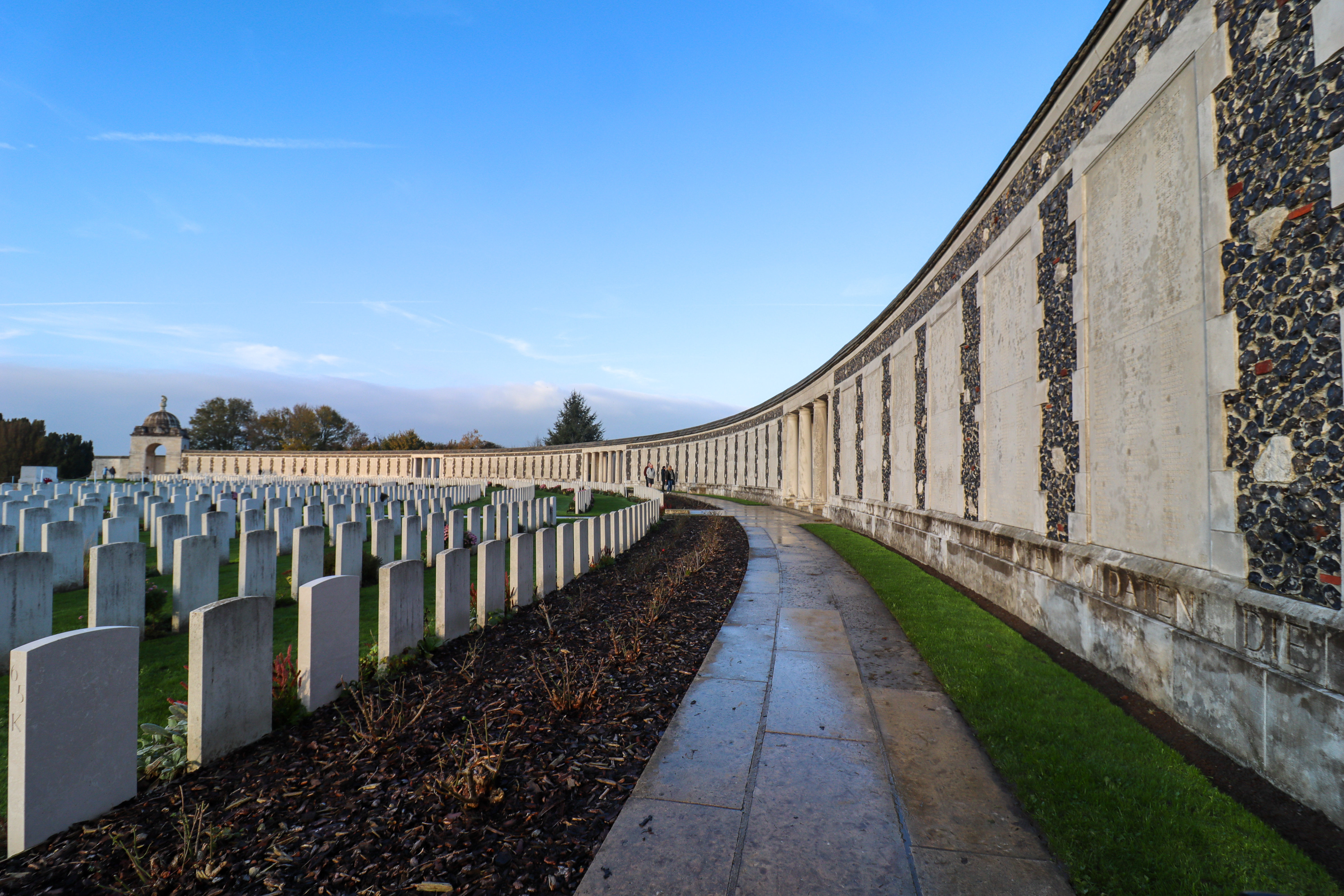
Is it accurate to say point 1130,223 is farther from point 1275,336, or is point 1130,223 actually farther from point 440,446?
point 440,446

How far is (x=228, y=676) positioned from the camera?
3.28 meters

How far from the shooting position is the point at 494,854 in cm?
249

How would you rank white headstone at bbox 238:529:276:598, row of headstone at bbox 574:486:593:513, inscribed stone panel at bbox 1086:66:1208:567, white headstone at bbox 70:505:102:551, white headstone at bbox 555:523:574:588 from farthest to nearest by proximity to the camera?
row of headstone at bbox 574:486:593:513 < white headstone at bbox 70:505:102:551 < white headstone at bbox 555:523:574:588 < white headstone at bbox 238:529:276:598 < inscribed stone panel at bbox 1086:66:1208:567

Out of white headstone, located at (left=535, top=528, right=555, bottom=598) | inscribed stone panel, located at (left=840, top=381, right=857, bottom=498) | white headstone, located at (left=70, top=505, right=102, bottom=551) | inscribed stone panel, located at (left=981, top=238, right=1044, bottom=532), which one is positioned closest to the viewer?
inscribed stone panel, located at (left=981, top=238, right=1044, bottom=532)

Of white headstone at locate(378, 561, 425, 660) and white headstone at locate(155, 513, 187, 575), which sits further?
white headstone at locate(155, 513, 187, 575)

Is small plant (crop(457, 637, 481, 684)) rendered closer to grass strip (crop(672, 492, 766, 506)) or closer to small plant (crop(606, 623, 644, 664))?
small plant (crop(606, 623, 644, 664))

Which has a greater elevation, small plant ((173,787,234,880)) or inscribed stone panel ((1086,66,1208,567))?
inscribed stone panel ((1086,66,1208,567))

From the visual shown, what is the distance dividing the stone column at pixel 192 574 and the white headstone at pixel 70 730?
10.1ft

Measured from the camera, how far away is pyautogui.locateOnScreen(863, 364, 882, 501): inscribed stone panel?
15188mm

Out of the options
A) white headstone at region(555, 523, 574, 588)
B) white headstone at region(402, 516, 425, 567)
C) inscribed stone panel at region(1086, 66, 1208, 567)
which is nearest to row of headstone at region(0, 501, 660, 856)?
white headstone at region(555, 523, 574, 588)

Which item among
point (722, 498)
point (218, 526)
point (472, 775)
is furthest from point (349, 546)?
point (722, 498)

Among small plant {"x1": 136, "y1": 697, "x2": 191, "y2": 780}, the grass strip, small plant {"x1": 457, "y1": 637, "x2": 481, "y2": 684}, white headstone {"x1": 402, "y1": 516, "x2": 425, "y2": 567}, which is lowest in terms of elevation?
the grass strip

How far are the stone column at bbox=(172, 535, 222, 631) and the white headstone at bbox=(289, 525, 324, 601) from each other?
2.65 feet

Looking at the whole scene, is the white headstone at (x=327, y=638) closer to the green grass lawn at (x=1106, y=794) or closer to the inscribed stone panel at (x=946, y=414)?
the green grass lawn at (x=1106, y=794)
